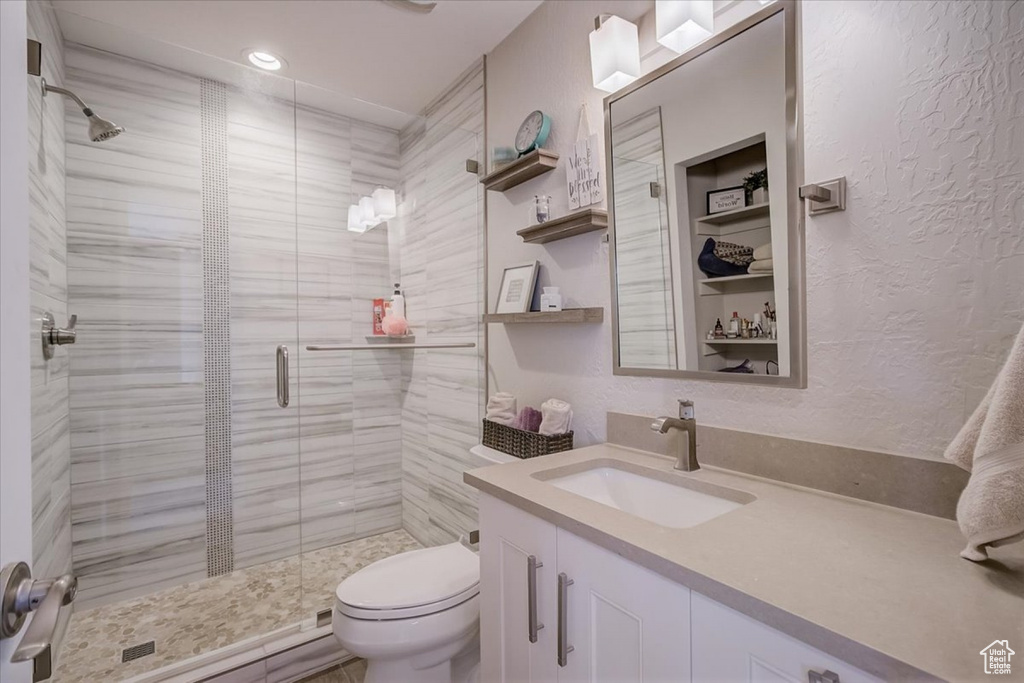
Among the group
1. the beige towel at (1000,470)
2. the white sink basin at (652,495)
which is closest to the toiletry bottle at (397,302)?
the white sink basin at (652,495)

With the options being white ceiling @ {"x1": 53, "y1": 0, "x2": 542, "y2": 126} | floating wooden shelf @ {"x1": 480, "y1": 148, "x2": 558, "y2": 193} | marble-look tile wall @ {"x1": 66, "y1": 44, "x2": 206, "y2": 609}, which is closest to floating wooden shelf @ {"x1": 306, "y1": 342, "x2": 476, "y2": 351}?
marble-look tile wall @ {"x1": 66, "y1": 44, "x2": 206, "y2": 609}

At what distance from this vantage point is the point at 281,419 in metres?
2.19

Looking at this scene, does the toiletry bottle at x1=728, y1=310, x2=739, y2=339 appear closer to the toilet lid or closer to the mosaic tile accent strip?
the toilet lid

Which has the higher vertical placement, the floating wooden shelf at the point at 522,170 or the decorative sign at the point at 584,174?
the floating wooden shelf at the point at 522,170

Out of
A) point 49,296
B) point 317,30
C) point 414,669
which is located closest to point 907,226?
point 414,669

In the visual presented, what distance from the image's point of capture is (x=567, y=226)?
163cm

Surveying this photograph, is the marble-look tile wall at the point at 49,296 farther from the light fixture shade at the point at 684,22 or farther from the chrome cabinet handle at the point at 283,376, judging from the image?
the light fixture shade at the point at 684,22

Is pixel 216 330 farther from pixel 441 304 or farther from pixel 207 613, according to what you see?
pixel 207 613

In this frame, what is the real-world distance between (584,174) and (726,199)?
1.73 ft

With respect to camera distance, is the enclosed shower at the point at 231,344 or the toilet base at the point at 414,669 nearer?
the toilet base at the point at 414,669

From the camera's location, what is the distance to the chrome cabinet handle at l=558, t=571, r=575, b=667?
95 centimetres

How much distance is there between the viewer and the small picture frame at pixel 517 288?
185 cm

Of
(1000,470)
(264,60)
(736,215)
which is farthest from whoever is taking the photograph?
(264,60)

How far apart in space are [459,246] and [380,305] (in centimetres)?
47
